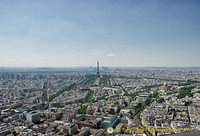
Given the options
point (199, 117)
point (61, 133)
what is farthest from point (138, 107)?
point (61, 133)

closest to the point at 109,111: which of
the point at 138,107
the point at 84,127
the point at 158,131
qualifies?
the point at 138,107

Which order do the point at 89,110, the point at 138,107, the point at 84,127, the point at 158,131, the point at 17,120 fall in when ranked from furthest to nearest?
the point at 138,107 < the point at 89,110 < the point at 17,120 < the point at 84,127 < the point at 158,131

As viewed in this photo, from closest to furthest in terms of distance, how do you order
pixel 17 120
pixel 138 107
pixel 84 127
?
pixel 84 127 → pixel 17 120 → pixel 138 107

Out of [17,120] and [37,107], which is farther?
[37,107]

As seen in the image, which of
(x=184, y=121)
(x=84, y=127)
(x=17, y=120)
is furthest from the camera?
(x=17, y=120)

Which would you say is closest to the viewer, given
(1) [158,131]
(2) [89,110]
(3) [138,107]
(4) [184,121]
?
(1) [158,131]

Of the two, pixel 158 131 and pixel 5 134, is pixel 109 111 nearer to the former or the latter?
pixel 158 131

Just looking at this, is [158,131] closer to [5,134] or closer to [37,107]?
[5,134]

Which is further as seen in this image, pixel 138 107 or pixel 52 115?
pixel 138 107

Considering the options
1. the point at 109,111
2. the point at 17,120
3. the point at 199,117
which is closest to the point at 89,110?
the point at 109,111
